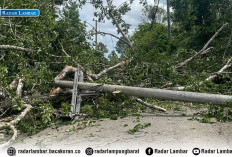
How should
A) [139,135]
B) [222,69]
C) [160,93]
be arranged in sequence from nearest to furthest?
[139,135]
[160,93]
[222,69]

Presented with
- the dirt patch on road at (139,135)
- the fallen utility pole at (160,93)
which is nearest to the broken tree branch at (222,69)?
the fallen utility pole at (160,93)

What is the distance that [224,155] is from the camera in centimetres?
276

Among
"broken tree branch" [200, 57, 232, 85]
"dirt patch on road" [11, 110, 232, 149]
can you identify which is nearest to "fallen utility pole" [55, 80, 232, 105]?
"dirt patch on road" [11, 110, 232, 149]

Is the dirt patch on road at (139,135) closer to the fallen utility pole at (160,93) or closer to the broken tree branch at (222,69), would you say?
the fallen utility pole at (160,93)

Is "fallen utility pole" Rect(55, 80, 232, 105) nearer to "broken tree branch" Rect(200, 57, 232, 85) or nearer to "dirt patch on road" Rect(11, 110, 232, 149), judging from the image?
"dirt patch on road" Rect(11, 110, 232, 149)

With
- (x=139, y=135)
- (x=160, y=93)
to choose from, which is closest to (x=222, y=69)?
(x=160, y=93)

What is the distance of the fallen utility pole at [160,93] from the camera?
4.54 m

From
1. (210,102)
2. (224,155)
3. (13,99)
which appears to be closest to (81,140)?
(13,99)

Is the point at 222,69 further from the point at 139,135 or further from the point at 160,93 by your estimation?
the point at 139,135

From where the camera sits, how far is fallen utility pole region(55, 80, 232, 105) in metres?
A: 4.54

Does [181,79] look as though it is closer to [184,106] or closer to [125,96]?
[184,106]

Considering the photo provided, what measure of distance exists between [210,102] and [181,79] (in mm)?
1692

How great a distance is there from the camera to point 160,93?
4.86 m

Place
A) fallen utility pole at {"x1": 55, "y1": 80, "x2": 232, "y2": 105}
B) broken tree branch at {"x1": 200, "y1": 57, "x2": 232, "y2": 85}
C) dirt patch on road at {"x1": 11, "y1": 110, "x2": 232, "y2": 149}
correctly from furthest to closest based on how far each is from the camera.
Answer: broken tree branch at {"x1": 200, "y1": 57, "x2": 232, "y2": 85} < fallen utility pole at {"x1": 55, "y1": 80, "x2": 232, "y2": 105} < dirt patch on road at {"x1": 11, "y1": 110, "x2": 232, "y2": 149}
